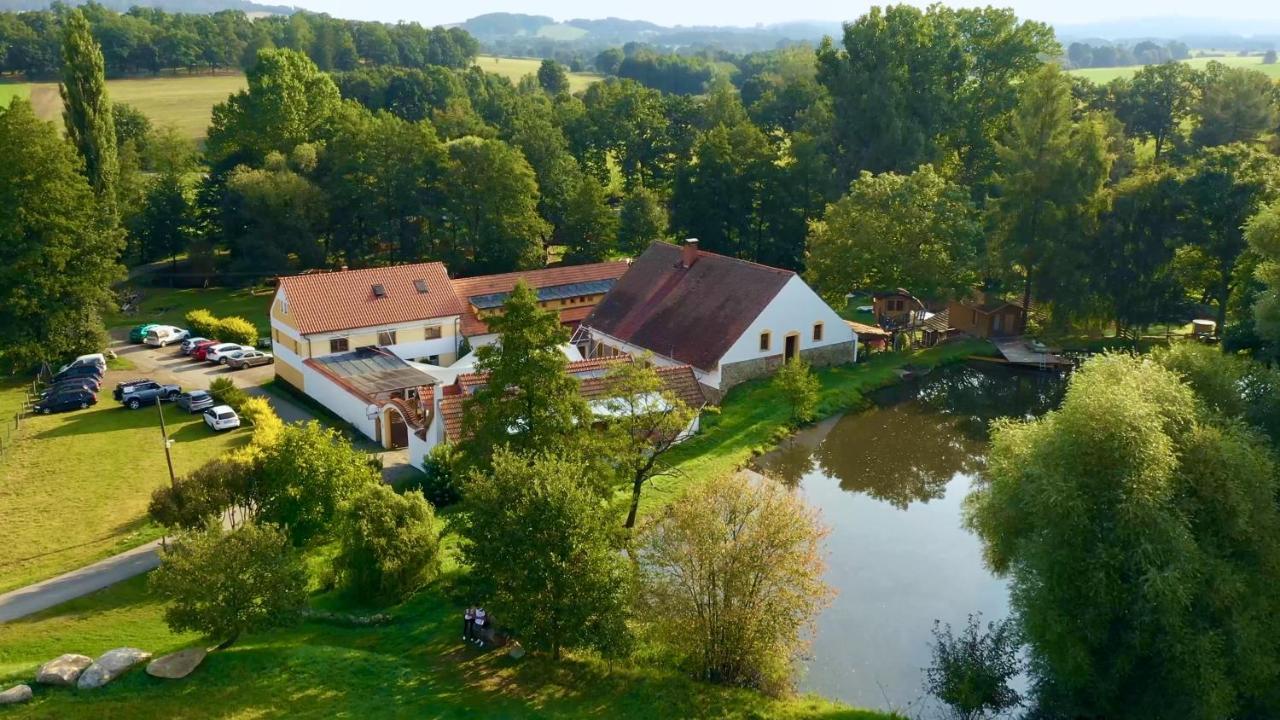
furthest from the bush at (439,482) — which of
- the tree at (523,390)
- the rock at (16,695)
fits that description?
the rock at (16,695)

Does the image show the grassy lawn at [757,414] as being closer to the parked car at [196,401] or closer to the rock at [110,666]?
the rock at [110,666]

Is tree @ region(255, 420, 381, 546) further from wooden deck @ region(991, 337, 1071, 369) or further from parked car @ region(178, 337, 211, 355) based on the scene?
wooden deck @ region(991, 337, 1071, 369)

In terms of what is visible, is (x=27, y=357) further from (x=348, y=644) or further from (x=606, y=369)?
(x=348, y=644)

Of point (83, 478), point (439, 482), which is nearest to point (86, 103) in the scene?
point (83, 478)

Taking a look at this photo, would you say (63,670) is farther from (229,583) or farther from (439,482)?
(439,482)

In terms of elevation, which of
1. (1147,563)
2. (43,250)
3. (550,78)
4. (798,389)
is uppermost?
(550,78)

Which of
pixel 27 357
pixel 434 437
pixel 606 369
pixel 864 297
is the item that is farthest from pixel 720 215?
pixel 27 357
